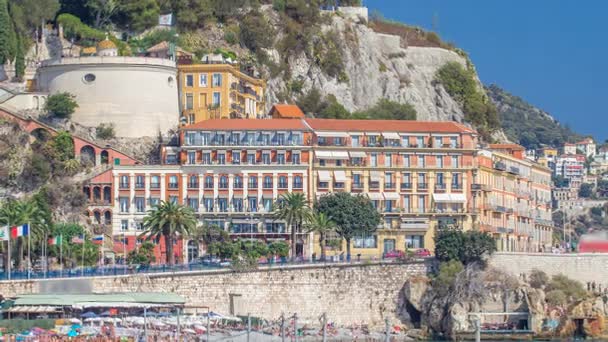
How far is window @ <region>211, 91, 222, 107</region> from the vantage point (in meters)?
136

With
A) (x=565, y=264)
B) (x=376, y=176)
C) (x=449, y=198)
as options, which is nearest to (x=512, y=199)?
(x=449, y=198)

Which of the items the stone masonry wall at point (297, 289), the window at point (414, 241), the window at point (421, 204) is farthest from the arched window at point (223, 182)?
the window at point (421, 204)

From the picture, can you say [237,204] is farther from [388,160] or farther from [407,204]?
[407,204]

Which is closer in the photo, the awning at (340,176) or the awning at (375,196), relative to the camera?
the awning at (340,176)

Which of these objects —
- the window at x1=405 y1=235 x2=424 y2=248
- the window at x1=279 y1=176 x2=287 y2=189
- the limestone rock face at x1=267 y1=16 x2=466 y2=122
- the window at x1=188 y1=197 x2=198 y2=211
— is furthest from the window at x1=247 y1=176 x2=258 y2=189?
the limestone rock face at x1=267 y1=16 x2=466 y2=122

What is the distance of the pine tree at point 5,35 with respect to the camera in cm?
13688

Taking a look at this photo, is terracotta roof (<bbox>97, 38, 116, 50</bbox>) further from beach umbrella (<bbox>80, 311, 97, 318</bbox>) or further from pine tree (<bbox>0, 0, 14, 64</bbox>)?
beach umbrella (<bbox>80, 311, 97, 318</bbox>)

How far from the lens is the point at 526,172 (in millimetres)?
143250

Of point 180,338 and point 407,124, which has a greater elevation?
point 407,124

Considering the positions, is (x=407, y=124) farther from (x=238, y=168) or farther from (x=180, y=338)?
(x=180, y=338)

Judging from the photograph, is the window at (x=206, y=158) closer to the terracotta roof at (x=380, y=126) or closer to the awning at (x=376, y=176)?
the terracotta roof at (x=380, y=126)

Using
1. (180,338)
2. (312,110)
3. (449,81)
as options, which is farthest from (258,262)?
(449,81)

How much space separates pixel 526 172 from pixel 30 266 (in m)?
47.6

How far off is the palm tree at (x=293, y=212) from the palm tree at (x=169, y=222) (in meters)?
6.97
